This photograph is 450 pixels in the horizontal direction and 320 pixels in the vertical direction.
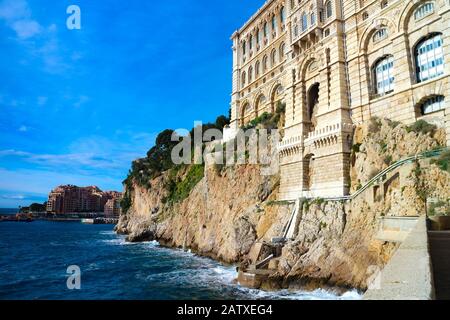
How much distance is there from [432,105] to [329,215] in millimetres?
11206

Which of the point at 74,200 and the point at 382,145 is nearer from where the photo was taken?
the point at 382,145

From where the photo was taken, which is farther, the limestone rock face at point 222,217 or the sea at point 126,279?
the limestone rock face at point 222,217

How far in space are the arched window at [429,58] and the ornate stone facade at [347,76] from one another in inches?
2.8

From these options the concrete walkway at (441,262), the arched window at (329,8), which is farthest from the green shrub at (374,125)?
the concrete walkway at (441,262)

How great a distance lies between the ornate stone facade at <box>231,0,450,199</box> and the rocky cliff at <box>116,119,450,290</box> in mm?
1828

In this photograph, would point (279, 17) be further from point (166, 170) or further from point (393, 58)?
point (166, 170)

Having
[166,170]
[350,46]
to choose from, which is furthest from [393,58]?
[166,170]

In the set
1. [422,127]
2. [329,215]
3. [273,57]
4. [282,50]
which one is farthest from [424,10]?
[273,57]

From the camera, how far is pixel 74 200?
6845 inches

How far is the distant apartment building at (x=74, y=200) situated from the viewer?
16771 cm

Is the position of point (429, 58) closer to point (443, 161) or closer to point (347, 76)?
point (347, 76)

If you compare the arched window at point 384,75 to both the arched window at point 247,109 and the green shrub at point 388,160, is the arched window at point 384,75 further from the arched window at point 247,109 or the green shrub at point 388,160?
the arched window at point 247,109

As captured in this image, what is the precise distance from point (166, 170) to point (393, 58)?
51391 millimetres

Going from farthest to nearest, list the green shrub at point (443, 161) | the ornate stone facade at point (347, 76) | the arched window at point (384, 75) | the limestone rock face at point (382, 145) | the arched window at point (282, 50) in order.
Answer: the arched window at point (282, 50) → the arched window at point (384, 75) → the ornate stone facade at point (347, 76) → the limestone rock face at point (382, 145) → the green shrub at point (443, 161)
